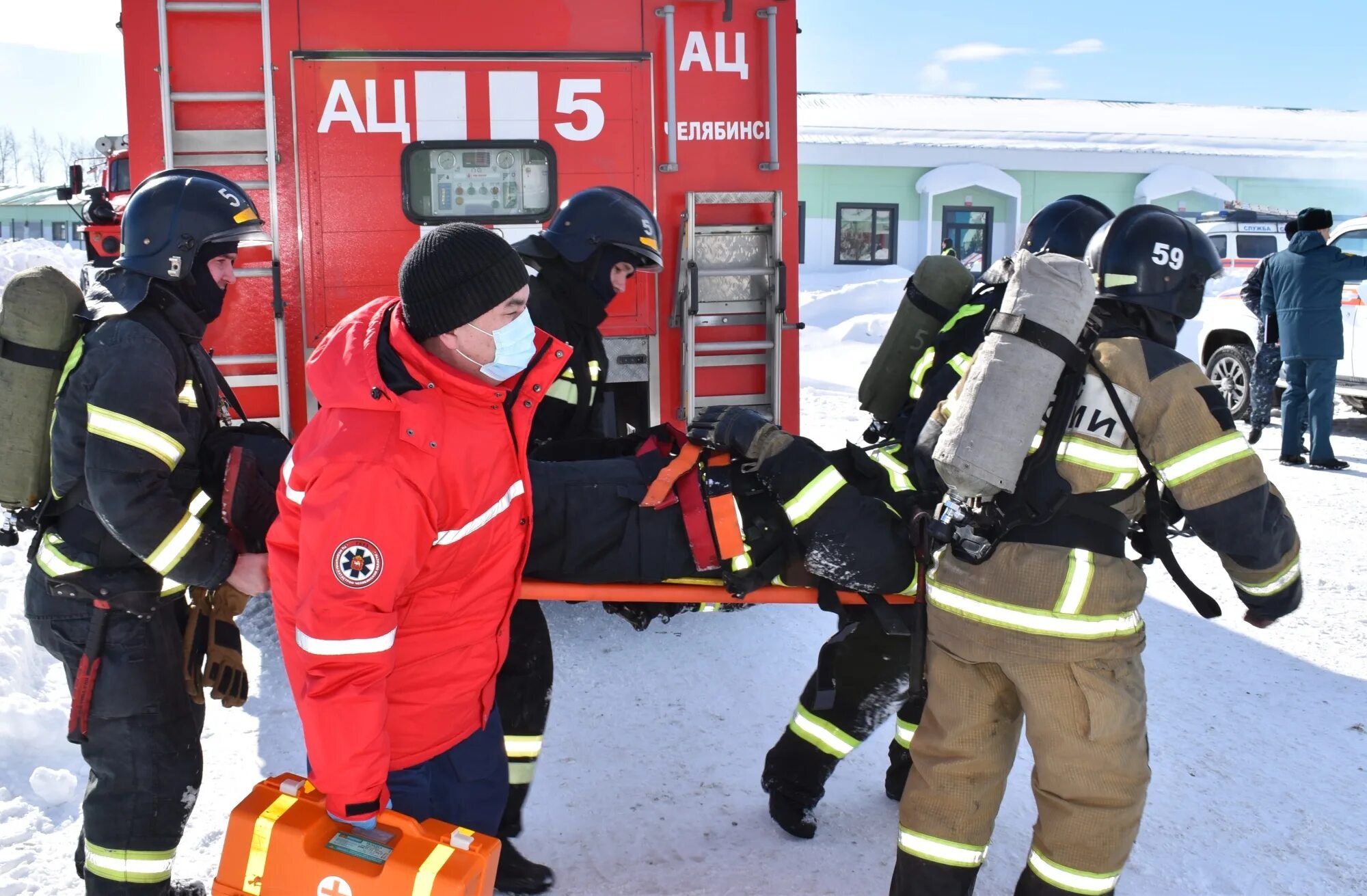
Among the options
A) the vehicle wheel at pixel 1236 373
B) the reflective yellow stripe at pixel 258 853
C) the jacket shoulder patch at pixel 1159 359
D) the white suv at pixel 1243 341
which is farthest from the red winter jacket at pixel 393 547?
the vehicle wheel at pixel 1236 373

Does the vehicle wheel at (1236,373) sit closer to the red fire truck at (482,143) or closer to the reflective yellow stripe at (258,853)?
the red fire truck at (482,143)

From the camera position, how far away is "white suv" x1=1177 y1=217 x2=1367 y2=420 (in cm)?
886

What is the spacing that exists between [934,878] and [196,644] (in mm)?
A: 1940

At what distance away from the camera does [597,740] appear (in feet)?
12.4

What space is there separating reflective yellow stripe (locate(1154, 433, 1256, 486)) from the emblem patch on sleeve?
1.65 m

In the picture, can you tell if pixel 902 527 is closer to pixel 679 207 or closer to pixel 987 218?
pixel 679 207

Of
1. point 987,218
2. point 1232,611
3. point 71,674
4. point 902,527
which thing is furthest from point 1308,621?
point 987,218

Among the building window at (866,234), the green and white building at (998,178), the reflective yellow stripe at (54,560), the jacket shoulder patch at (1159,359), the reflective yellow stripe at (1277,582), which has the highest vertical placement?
the green and white building at (998,178)

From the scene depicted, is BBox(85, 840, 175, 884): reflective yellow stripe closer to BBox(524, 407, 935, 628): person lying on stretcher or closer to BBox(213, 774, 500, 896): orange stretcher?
BBox(213, 774, 500, 896): orange stretcher

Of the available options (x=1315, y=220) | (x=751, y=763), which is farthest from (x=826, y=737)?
(x=1315, y=220)

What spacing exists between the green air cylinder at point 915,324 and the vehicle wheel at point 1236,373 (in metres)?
7.22

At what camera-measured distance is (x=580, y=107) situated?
4.61 m

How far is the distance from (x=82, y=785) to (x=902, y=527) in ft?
9.01

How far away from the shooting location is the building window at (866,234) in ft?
88.5
